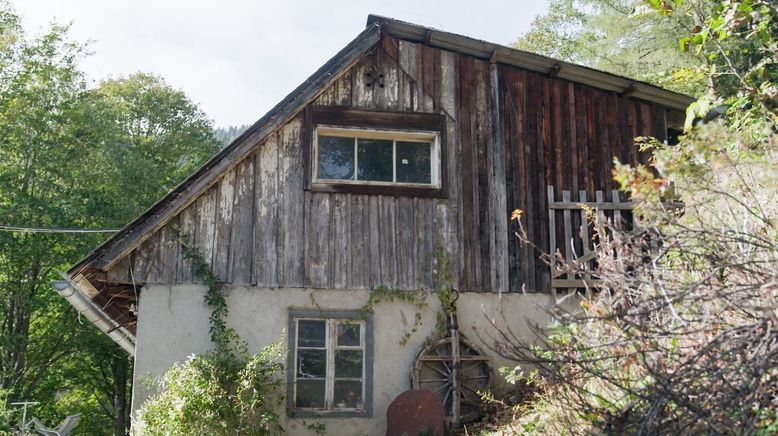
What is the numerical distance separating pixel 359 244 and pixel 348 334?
4.00 ft

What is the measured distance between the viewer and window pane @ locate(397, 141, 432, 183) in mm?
11695

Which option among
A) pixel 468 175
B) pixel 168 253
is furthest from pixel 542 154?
pixel 168 253

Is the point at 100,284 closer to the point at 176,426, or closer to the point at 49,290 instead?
the point at 176,426

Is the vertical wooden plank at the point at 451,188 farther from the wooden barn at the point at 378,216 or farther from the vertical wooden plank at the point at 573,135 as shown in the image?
the vertical wooden plank at the point at 573,135

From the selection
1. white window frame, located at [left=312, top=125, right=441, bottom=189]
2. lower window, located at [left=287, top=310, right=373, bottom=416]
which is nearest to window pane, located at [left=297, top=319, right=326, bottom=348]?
lower window, located at [left=287, top=310, right=373, bottom=416]

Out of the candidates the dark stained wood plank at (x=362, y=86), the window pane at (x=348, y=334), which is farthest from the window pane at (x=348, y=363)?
the dark stained wood plank at (x=362, y=86)

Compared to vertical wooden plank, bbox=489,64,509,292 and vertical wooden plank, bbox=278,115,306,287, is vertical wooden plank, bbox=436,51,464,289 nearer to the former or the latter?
vertical wooden plank, bbox=489,64,509,292

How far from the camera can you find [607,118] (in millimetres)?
12547

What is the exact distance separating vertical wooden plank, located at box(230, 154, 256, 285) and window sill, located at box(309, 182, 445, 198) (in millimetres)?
850

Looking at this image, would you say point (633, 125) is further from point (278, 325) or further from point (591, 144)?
point (278, 325)

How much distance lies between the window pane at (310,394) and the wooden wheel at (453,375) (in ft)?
4.05

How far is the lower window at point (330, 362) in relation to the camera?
1084 centimetres

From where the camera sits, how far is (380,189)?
1142cm

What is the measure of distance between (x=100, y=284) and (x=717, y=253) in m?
7.74
